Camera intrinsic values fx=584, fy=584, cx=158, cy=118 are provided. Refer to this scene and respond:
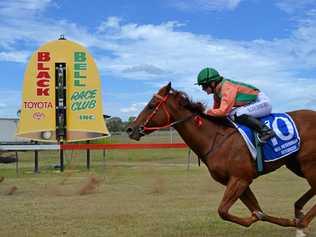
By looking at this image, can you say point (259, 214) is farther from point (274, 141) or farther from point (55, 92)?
point (55, 92)

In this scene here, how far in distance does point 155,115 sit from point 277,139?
1.77 m

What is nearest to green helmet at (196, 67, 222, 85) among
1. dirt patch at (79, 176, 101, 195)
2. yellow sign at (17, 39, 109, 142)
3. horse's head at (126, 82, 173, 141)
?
horse's head at (126, 82, 173, 141)

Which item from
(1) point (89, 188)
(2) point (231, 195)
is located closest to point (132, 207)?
(1) point (89, 188)

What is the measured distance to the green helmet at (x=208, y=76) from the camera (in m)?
8.41

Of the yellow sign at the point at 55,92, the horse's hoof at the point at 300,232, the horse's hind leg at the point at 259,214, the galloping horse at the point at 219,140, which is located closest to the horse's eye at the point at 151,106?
the galloping horse at the point at 219,140

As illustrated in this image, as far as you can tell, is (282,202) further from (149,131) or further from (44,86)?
(44,86)

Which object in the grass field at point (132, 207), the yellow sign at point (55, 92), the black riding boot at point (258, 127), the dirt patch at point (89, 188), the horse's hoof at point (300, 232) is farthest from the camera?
the yellow sign at point (55, 92)

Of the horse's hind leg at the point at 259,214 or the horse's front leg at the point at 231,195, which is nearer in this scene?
the horse's front leg at the point at 231,195

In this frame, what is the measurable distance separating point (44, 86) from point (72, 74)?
51.9 inches

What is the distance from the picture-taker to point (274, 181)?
18938 mm

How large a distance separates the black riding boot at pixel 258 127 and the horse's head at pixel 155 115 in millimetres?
1055

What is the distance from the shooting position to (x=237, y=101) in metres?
8.48

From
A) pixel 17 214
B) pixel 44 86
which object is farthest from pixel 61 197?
pixel 44 86

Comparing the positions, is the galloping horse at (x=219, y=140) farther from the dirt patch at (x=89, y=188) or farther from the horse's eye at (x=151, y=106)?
the dirt patch at (x=89, y=188)
